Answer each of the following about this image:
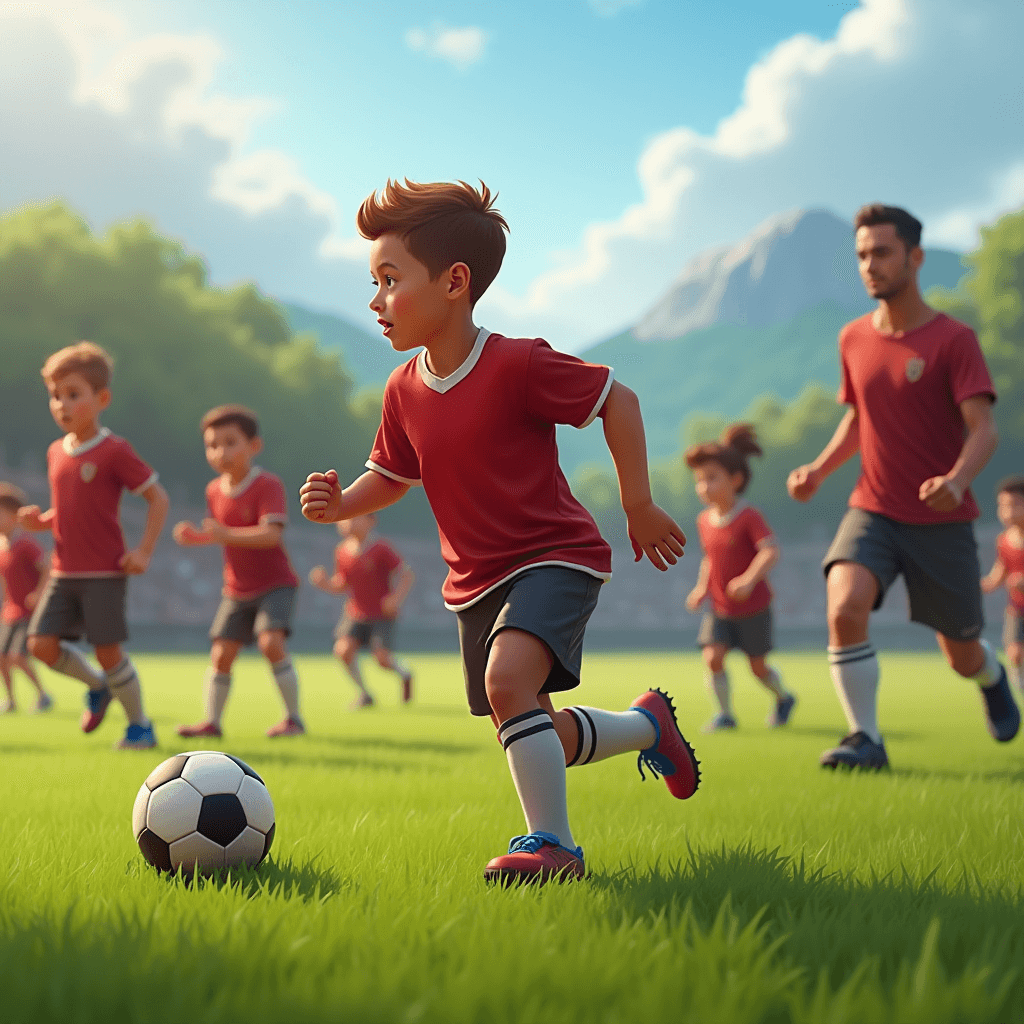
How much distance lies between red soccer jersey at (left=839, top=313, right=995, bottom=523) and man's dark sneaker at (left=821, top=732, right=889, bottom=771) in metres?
1.22

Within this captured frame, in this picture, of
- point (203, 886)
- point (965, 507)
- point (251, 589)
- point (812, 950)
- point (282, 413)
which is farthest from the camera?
point (282, 413)

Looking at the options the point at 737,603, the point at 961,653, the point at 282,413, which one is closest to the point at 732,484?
the point at 737,603

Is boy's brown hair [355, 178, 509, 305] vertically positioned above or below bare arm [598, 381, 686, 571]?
above

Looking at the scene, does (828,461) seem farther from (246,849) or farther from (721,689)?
(246,849)

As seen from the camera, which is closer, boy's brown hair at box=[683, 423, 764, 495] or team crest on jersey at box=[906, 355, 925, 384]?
team crest on jersey at box=[906, 355, 925, 384]

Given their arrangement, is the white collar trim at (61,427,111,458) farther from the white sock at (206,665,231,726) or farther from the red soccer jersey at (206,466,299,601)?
the white sock at (206,665,231,726)

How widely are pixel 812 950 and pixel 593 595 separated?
151 centimetres

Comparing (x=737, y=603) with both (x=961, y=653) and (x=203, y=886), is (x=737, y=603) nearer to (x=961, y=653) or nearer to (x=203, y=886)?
(x=961, y=653)

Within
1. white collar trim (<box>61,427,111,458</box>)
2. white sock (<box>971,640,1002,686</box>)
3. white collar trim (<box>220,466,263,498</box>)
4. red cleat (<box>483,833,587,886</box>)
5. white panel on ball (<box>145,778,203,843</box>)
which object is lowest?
red cleat (<box>483,833,587,886</box>)

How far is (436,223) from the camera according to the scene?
3.56 meters

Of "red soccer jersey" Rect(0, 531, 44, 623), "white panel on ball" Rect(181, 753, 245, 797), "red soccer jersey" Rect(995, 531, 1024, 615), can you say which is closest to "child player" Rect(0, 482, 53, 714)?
"red soccer jersey" Rect(0, 531, 44, 623)

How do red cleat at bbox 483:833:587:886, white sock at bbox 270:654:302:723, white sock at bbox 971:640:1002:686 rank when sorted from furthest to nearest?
white sock at bbox 270:654:302:723 → white sock at bbox 971:640:1002:686 → red cleat at bbox 483:833:587:886

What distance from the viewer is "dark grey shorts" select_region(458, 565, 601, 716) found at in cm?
332

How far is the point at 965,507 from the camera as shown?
585 cm
